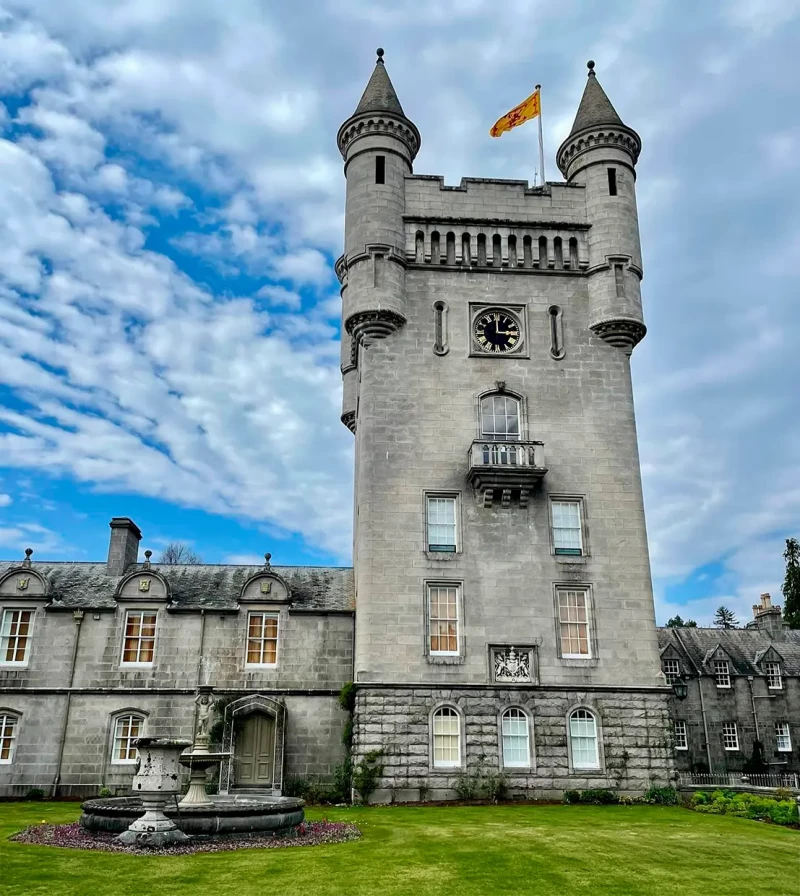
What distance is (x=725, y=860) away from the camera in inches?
592

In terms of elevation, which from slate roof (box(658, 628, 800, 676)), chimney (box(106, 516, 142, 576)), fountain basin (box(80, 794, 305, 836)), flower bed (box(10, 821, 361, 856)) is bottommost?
flower bed (box(10, 821, 361, 856))

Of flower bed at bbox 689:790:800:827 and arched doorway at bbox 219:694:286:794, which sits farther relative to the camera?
arched doorway at bbox 219:694:286:794

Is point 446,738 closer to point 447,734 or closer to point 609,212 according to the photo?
point 447,734

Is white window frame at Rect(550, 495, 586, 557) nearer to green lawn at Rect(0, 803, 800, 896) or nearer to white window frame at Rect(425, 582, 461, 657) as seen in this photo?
white window frame at Rect(425, 582, 461, 657)

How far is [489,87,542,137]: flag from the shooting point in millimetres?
33500

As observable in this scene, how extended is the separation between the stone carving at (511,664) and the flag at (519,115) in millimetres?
21078

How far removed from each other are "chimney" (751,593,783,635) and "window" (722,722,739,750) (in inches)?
305

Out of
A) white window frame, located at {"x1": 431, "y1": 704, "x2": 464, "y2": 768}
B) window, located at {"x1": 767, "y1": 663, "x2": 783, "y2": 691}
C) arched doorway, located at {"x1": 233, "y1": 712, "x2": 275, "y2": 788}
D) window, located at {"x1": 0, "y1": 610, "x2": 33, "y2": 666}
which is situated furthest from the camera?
window, located at {"x1": 767, "y1": 663, "x2": 783, "y2": 691}

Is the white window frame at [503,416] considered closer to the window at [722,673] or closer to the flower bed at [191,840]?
the flower bed at [191,840]

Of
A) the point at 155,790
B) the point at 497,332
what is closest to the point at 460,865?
the point at 155,790

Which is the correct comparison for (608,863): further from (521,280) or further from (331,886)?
(521,280)

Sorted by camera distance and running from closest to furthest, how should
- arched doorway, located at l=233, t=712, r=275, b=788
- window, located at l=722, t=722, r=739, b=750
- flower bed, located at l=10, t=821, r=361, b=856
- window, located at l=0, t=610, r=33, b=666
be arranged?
→ flower bed, located at l=10, t=821, r=361, b=856 → arched doorway, located at l=233, t=712, r=275, b=788 → window, located at l=0, t=610, r=33, b=666 → window, located at l=722, t=722, r=739, b=750

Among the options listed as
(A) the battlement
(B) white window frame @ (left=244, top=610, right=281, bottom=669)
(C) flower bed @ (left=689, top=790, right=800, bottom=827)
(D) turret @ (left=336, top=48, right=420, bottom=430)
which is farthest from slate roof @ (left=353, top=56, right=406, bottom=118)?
(C) flower bed @ (left=689, top=790, right=800, bottom=827)

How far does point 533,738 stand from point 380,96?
25.2 m
